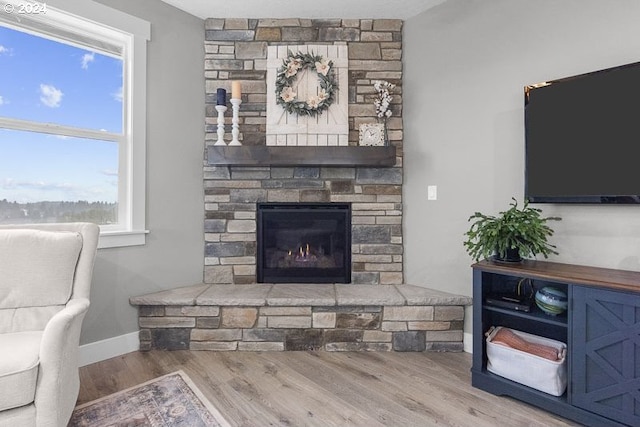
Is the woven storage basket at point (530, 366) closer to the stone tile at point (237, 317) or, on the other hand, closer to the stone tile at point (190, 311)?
the stone tile at point (237, 317)

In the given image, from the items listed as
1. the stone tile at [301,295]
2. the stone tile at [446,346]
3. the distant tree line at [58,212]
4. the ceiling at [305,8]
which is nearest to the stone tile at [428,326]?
the stone tile at [446,346]

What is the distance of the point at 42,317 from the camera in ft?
5.32

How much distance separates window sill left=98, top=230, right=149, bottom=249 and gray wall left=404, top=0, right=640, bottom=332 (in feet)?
7.01

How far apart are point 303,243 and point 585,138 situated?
2.06 meters

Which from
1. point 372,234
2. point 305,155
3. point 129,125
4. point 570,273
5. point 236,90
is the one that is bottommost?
point 570,273

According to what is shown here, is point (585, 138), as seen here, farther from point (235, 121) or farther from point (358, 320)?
point (235, 121)

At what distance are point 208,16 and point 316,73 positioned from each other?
103 centimetres

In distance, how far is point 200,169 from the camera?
2.72 metres

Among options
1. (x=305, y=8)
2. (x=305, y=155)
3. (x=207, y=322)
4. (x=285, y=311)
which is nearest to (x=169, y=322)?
(x=207, y=322)

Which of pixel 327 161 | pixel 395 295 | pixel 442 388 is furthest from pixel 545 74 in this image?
pixel 442 388

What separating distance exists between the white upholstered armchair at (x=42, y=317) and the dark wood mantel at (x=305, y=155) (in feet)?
3.47

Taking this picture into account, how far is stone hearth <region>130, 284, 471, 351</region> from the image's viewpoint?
90.3 inches

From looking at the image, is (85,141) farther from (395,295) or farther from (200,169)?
(395,295)

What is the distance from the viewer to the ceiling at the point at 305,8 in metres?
2.49
